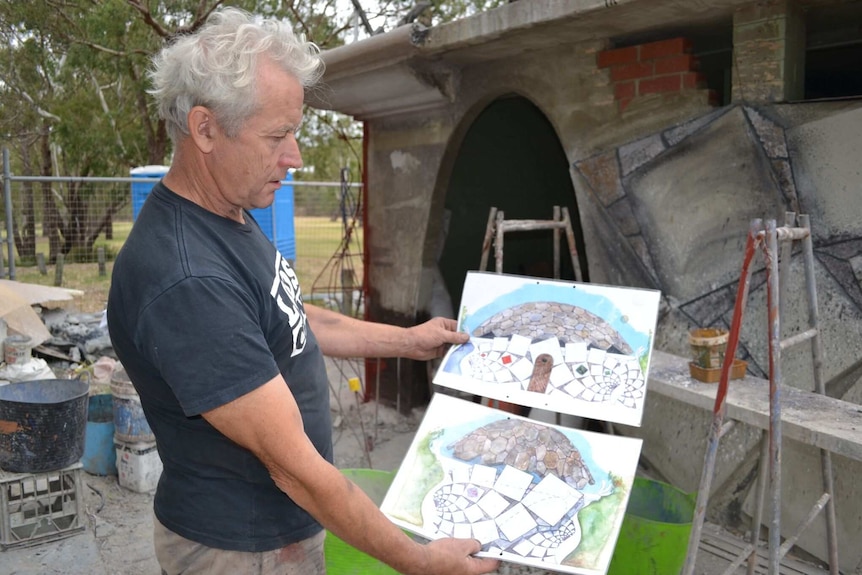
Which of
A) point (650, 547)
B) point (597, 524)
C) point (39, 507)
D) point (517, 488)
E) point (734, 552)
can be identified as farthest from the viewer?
point (39, 507)

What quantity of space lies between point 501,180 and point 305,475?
202 inches

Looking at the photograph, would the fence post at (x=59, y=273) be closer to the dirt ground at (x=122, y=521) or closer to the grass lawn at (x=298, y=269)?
the grass lawn at (x=298, y=269)

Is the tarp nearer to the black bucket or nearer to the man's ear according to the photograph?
the black bucket

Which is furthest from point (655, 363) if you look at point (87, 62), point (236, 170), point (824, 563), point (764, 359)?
point (87, 62)

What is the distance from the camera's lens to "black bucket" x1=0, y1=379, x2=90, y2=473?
385 cm

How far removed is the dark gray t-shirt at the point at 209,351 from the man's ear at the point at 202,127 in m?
0.14

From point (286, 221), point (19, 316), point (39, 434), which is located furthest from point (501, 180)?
point (286, 221)

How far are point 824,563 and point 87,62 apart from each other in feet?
39.5

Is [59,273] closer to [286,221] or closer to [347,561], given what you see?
[286,221]

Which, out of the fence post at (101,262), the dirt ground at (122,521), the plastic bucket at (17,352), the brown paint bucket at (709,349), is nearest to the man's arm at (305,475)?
the dirt ground at (122,521)

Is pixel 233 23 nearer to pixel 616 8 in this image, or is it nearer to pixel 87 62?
pixel 616 8

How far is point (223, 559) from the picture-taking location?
1.63m

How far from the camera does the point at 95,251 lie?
39.6ft

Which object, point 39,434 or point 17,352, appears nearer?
point 39,434
